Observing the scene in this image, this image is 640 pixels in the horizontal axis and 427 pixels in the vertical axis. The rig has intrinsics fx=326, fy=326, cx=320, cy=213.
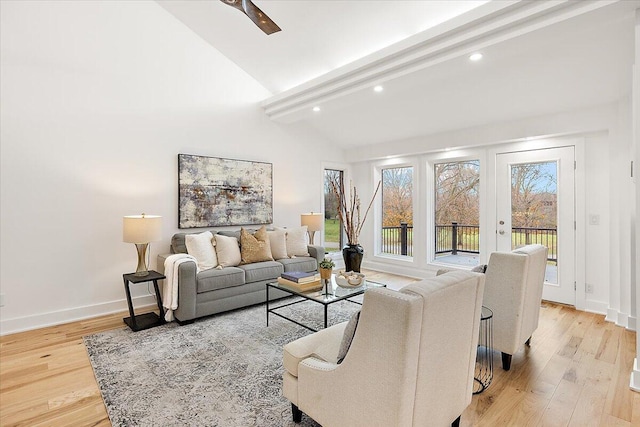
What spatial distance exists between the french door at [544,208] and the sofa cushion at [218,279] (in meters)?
3.62

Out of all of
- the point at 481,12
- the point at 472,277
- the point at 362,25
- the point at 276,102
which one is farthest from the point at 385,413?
the point at 276,102

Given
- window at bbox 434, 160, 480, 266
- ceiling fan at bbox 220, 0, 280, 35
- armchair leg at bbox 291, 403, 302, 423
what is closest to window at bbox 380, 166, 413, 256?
window at bbox 434, 160, 480, 266

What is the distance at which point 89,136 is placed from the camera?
3701mm

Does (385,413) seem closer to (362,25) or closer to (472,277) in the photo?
(472,277)

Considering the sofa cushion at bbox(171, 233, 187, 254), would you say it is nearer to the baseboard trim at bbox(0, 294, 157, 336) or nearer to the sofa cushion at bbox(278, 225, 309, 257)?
the baseboard trim at bbox(0, 294, 157, 336)

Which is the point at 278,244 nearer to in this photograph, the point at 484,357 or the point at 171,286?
the point at 171,286

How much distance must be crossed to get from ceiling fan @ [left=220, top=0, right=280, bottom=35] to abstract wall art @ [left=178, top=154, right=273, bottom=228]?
84.9 inches

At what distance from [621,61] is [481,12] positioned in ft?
5.18

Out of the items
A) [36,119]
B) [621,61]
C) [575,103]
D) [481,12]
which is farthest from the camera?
[575,103]

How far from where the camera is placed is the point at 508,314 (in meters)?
2.44

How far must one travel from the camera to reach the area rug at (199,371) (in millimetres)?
1970

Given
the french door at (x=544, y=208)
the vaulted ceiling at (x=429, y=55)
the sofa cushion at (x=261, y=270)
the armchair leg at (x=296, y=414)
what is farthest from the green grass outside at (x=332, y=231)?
the armchair leg at (x=296, y=414)

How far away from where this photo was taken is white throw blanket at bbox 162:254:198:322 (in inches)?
134

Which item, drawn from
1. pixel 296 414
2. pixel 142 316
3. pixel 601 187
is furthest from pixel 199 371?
pixel 601 187
